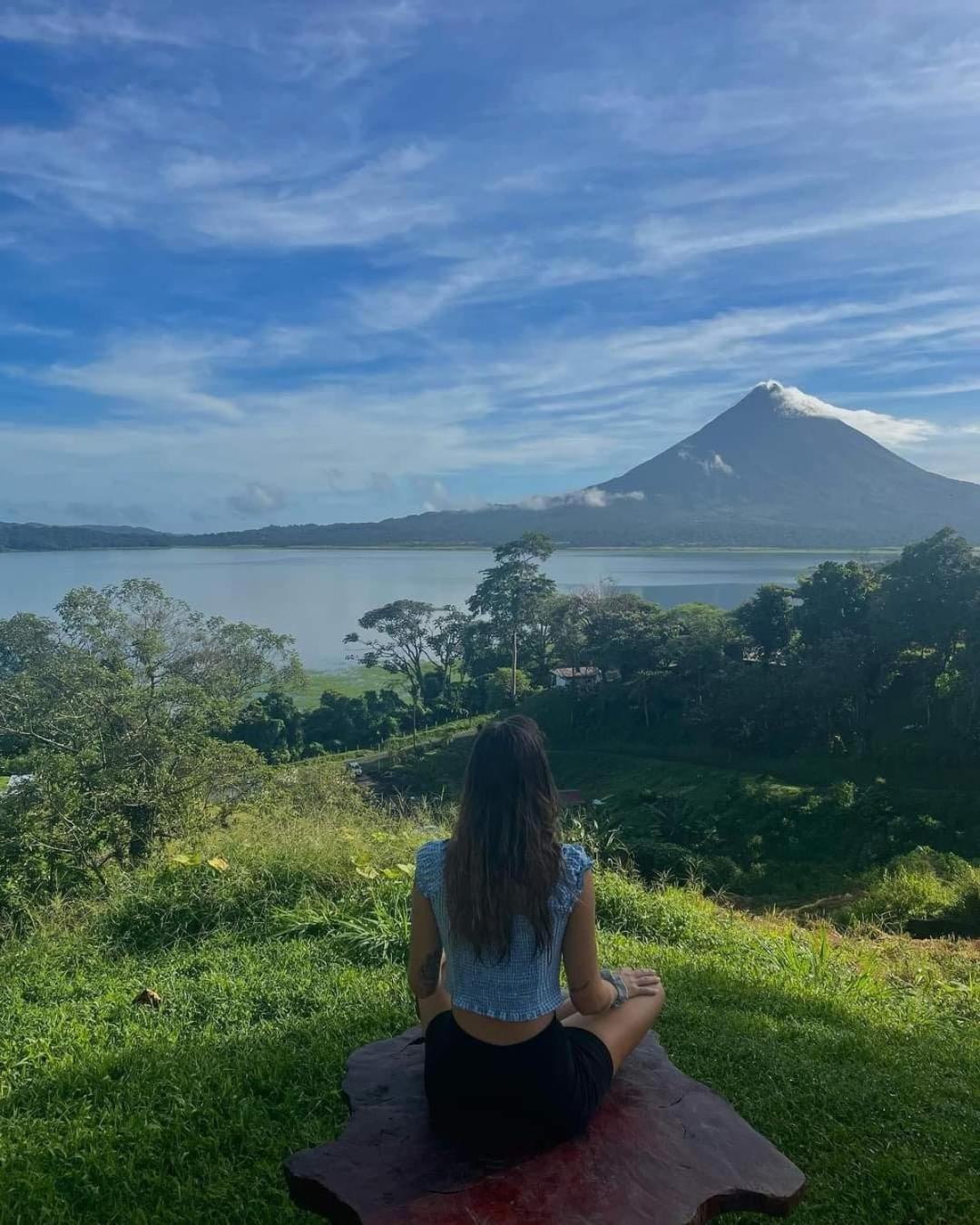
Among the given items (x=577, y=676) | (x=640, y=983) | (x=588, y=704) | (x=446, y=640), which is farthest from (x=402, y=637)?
(x=640, y=983)

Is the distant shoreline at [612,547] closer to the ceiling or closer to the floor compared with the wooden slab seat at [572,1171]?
closer to the ceiling

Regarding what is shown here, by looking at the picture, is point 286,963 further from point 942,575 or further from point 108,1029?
point 942,575

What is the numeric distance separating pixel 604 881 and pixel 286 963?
1.86m

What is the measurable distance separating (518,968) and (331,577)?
292ft

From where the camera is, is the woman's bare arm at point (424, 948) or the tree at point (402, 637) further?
the tree at point (402, 637)

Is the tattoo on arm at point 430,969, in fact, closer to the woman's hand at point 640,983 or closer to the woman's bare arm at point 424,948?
the woman's bare arm at point 424,948

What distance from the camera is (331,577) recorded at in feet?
292

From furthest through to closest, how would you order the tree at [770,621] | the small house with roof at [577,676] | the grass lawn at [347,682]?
1. the grass lawn at [347,682]
2. the small house with roof at [577,676]
3. the tree at [770,621]

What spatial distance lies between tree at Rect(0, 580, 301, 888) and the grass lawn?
17.7 metres

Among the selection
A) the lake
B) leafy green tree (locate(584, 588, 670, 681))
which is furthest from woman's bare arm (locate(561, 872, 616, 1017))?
leafy green tree (locate(584, 588, 670, 681))

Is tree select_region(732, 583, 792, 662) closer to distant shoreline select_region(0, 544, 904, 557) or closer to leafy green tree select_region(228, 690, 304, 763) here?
leafy green tree select_region(228, 690, 304, 763)

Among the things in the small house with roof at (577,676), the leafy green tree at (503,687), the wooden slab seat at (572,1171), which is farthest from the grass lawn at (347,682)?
the wooden slab seat at (572,1171)

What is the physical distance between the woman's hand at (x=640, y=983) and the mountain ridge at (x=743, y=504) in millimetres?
77722

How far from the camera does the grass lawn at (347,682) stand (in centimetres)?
3725
